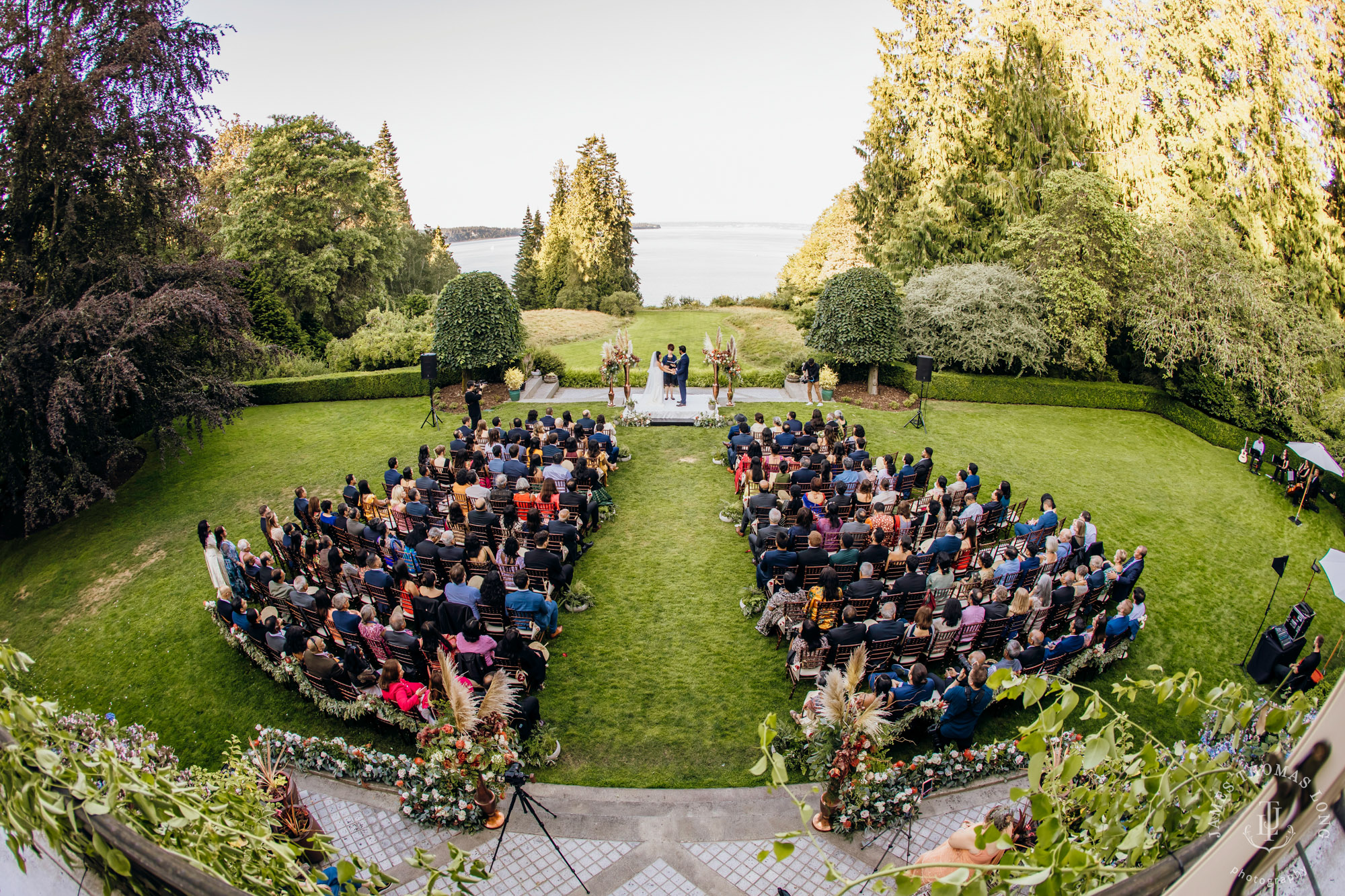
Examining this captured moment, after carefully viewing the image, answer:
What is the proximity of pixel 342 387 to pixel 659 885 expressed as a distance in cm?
2041

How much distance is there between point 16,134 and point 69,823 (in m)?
18.0

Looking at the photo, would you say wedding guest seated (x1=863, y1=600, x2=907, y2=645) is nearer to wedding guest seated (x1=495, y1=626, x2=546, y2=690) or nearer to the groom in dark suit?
wedding guest seated (x1=495, y1=626, x2=546, y2=690)

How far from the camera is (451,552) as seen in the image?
10.0 m

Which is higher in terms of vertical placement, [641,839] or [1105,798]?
[1105,798]

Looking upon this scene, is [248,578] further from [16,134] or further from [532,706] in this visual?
[16,134]

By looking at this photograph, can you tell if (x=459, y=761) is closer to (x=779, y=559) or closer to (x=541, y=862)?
(x=541, y=862)

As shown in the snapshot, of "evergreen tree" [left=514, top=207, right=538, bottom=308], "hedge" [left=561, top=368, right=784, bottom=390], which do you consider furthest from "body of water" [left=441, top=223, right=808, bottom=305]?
"hedge" [left=561, top=368, right=784, bottom=390]

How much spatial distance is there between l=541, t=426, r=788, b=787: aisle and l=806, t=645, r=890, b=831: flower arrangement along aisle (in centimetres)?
110

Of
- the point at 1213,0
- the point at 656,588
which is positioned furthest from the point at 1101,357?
the point at 656,588

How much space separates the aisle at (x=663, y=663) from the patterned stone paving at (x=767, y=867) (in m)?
0.87

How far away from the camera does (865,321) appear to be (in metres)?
21.9

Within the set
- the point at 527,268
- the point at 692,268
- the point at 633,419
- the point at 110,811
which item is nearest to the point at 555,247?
the point at 527,268

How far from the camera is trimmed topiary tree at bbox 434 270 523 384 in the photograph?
21703 millimetres

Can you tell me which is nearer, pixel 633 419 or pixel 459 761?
pixel 459 761
